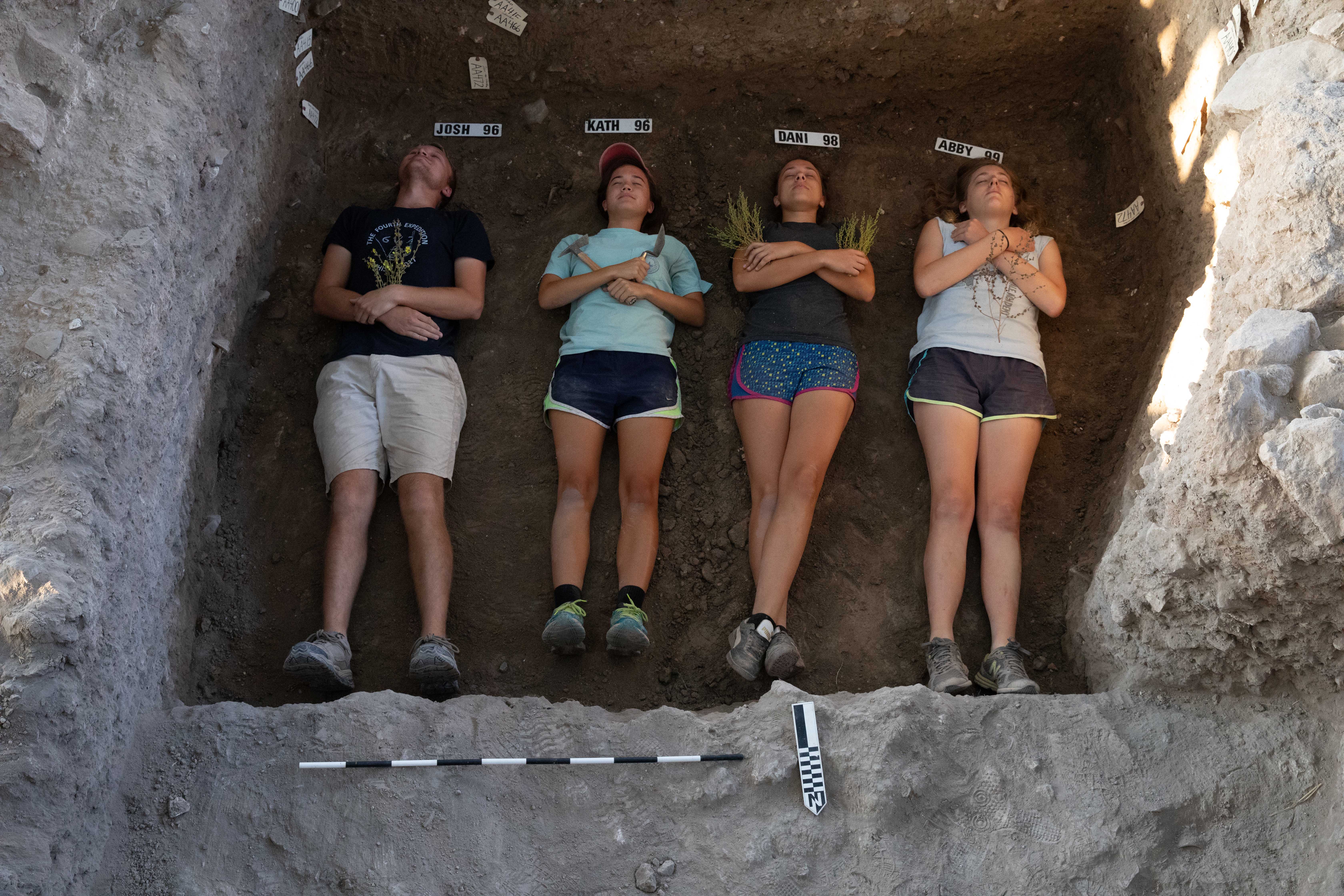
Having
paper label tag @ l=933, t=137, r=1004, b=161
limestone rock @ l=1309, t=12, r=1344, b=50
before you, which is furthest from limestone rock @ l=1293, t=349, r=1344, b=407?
paper label tag @ l=933, t=137, r=1004, b=161

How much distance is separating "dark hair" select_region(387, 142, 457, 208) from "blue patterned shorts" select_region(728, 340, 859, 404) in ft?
4.66

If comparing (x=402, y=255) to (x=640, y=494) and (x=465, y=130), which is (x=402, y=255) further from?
(x=640, y=494)

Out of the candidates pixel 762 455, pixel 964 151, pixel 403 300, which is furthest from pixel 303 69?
pixel 964 151

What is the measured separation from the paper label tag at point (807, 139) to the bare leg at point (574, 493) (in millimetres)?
1646

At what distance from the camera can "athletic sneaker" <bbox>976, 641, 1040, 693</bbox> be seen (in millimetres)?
2703

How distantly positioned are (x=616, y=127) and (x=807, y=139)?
0.82m

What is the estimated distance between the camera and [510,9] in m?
3.95

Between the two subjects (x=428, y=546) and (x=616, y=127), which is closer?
(x=428, y=546)

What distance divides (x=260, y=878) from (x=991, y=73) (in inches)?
154

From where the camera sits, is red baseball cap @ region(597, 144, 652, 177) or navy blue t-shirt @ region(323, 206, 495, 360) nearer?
navy blue t-shirt @ region(323, 206, 495, 360)

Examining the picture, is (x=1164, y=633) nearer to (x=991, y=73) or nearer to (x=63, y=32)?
(x=991, y=73)

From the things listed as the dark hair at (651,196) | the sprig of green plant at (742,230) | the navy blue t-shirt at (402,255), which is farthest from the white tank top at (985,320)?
the navy blue t-shirt at (402,255)

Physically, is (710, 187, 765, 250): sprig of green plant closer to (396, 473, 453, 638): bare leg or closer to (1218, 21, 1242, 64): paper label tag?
(396, 473, 453, 638): bare leg

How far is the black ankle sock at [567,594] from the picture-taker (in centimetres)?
294
